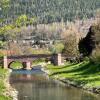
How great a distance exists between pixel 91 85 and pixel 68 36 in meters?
113

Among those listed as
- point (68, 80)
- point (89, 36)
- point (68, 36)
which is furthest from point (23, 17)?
point (68, 36)

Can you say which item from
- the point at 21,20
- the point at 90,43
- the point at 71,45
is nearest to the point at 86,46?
the point at 90,43

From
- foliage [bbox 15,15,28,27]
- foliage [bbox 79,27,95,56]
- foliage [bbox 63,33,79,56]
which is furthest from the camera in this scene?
foliage [bbox 63,33,79,56]

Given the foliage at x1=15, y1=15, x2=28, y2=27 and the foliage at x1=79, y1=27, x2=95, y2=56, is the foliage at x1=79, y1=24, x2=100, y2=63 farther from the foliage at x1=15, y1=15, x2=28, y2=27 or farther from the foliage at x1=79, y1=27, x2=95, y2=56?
the foliage at x1=15, y1=15, x2=28, y2=27

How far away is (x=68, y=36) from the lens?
188 m

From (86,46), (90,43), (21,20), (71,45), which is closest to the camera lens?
(21,20)

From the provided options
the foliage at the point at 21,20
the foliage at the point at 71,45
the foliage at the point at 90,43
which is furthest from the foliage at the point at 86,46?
the foliage at the point at 21,20

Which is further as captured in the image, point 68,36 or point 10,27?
point 68,36

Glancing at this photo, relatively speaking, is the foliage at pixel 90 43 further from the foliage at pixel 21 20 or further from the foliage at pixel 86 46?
the foliage at pixel 21 20

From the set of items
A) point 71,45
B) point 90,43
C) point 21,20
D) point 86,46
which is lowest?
point 71,45

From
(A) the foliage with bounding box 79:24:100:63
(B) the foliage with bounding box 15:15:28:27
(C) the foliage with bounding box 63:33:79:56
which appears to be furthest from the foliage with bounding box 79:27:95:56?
(B) the foliage with bounding box 15:15:28:27

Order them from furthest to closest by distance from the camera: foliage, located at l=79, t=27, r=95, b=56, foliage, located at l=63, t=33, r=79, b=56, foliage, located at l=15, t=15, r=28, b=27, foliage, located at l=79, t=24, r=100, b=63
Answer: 1. foliage, located at l=63, t=33, r=79, b=56
2. foliage, located at l=79, t=27, r=95, b=56
3. foliage, located at l=79, t=24, r=100, b=63
4. foliage, located at l=15, t=15, r=28, b=27

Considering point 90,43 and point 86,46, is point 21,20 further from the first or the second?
point 86,46

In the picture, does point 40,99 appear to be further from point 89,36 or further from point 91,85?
point 89,36
